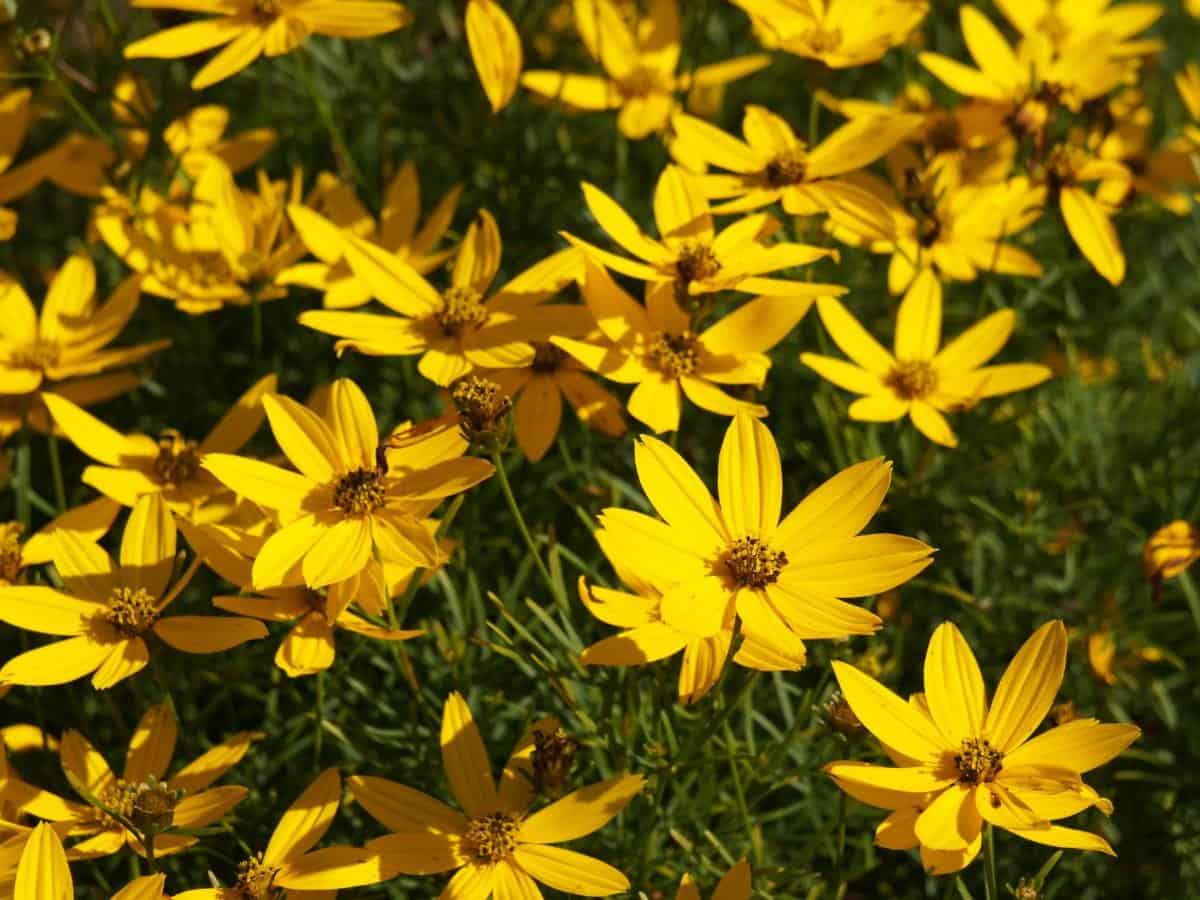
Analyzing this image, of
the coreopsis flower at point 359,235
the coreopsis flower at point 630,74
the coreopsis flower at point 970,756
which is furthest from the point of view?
the coreopsis flower at point 630,74

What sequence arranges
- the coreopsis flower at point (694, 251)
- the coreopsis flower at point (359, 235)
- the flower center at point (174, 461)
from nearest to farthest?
the coreopsis flower at point (694, 251)
the flower center at point (174, 461)
the coreopsis flower at point (359, 235)

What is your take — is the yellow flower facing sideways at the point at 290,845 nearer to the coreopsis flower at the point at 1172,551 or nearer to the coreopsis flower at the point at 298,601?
the coreopsis flower at the point at 298,601

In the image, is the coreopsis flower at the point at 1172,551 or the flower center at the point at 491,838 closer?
the flower center at the point at 491,838

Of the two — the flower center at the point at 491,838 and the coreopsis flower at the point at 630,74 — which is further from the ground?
the coreopsis flower at the point at 630,74

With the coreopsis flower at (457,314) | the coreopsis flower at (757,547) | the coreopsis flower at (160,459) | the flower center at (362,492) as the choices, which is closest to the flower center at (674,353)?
the coreopsis flower at (457,314)

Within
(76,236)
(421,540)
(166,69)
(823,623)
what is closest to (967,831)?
(823,623)

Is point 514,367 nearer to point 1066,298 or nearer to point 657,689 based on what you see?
point 657,689

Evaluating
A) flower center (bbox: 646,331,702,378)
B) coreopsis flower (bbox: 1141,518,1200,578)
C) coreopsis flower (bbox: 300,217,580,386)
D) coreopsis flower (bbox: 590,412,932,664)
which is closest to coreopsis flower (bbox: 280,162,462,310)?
coreopsis flower (bbox: 300,217,580,386)
